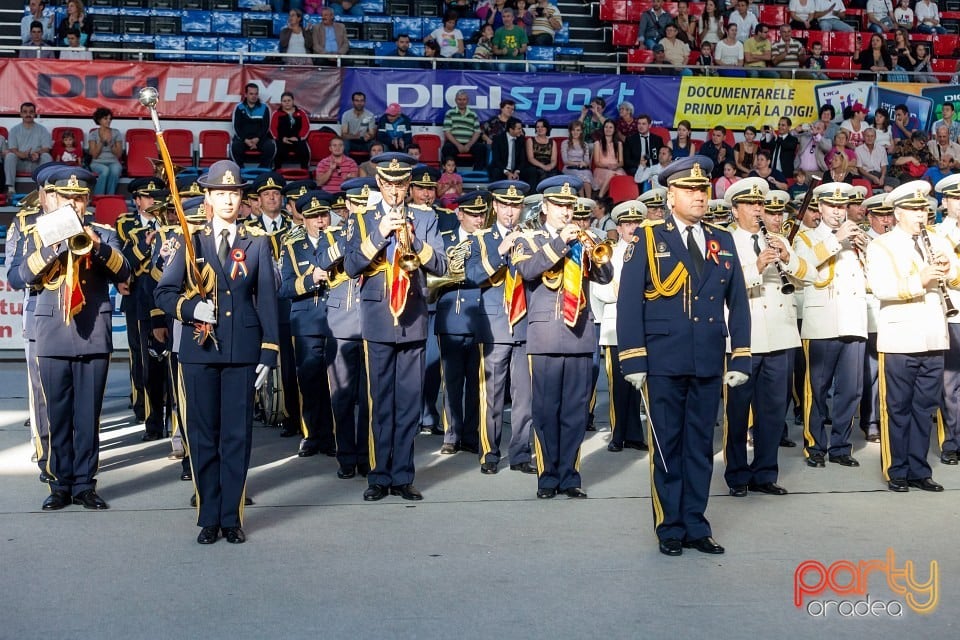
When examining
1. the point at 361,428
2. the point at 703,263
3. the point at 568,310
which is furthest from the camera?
the point at 361,428

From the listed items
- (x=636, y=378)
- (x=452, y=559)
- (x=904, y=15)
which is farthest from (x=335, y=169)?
(x=904, y=15)

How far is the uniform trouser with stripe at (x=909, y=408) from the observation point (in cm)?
782

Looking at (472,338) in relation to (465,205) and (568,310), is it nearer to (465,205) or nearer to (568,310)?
(465,205)

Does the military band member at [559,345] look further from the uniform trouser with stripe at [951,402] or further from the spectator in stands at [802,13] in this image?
the spectator in stands at [802,13]

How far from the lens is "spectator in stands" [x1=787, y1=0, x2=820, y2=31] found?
806 inches

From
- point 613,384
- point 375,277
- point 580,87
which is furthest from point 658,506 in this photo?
point 580,87

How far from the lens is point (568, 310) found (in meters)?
7.65

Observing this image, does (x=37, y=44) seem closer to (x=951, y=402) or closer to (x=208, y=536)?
(x=208, y=536)

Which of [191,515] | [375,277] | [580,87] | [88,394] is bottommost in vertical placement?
[191,515]

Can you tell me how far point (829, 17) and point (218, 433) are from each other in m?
16.8

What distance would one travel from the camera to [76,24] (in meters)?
16.8

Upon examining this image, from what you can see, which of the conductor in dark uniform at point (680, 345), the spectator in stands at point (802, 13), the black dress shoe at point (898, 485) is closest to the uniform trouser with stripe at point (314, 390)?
the conductor in dark uniform at point (680, 345)

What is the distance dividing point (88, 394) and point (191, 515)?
40.0 inches

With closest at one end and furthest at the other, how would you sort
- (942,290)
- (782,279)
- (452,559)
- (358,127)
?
1. (452,559)
2. (942,290)
3. (782,279)
4. (358,127)
